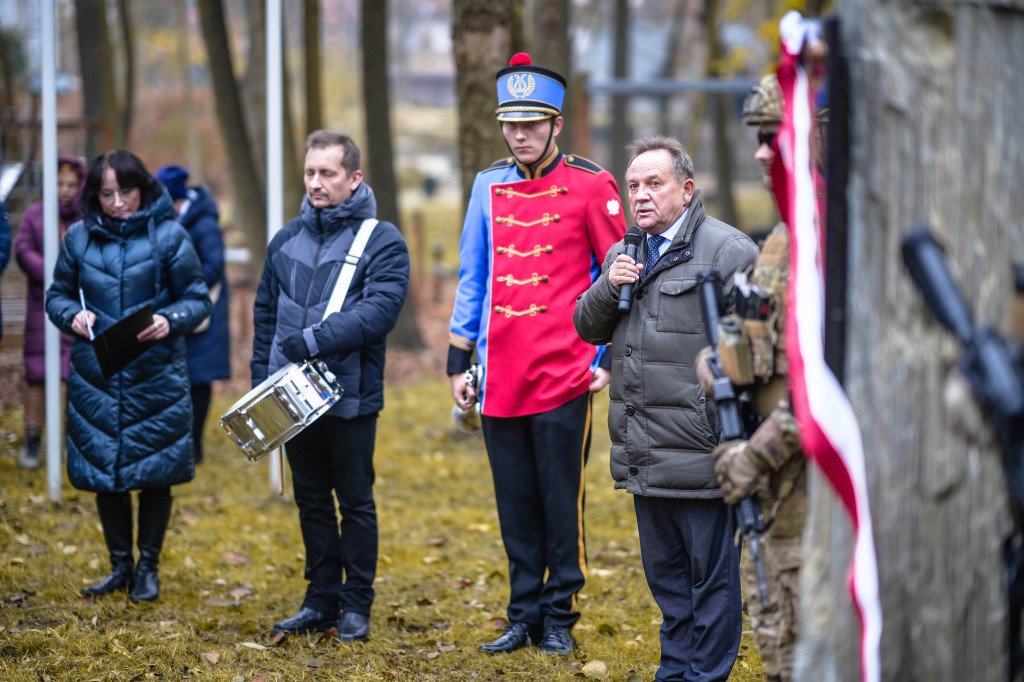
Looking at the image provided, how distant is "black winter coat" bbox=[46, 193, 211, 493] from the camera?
17.2 ft

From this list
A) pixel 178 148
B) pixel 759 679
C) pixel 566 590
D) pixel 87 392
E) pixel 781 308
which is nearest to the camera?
pixel 781 308

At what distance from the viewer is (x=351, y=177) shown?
4.98m

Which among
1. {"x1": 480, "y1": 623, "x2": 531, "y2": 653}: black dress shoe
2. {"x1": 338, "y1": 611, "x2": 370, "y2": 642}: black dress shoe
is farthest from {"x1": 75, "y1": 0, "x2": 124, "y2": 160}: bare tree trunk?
{"x1": 480, "y1": 623, "x2": 531, "y2": 653}: black dress shoe

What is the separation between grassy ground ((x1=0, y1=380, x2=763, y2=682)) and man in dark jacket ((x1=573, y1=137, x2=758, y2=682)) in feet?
2.05

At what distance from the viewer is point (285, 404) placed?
185 inches

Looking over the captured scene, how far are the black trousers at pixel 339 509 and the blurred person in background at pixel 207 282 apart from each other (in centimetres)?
290

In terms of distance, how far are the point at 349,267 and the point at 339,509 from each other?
1108 mm

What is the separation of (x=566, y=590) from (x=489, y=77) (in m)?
4.50

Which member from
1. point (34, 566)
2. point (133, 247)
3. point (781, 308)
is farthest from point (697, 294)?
point (34, 566)

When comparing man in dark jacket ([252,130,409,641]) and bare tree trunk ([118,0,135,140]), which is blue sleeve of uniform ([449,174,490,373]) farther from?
bare tree trunk ([118,0,135,140])

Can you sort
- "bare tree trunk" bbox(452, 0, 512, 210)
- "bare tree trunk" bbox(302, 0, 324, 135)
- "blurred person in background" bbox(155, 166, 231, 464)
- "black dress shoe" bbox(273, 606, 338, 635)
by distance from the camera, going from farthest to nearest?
"bare tree trunk" bbox(302, 0, 324, 135) → "bare tree trunk" bbox(452, 0, 512, 210) → "blurred person in background" bbox(155, 166, 231, 464) → "black dress shoe" bbox(273, 606, 338, 635)

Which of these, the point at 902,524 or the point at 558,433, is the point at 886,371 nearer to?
the point at 902,524

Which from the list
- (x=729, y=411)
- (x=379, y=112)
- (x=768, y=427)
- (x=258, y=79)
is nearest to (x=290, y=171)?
(x=379, y=112)

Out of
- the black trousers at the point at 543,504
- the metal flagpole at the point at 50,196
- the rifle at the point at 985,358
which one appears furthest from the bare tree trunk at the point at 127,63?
the rifle at the point at 985,358
